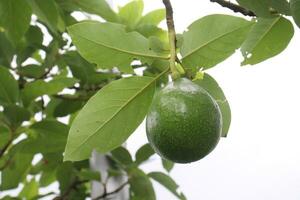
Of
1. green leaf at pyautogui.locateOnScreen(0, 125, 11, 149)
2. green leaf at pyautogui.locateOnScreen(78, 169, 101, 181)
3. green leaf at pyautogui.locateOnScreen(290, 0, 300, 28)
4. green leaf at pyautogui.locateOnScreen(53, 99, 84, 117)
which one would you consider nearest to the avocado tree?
green leaf at pyautogui.locateOnScreen(290, 0, 300, 28)

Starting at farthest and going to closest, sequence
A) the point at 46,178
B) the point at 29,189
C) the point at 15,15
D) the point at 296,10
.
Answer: the point at 29,189 < the point at 46,178 < the point at 15,15 < the point at 296,10

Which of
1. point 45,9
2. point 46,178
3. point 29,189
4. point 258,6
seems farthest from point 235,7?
point 29,189

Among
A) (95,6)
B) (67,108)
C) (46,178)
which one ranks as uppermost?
(95,6)

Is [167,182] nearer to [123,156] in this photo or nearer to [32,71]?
[123,156]

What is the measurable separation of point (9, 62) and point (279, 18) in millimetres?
721

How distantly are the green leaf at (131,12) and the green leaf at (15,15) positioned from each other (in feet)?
1.31

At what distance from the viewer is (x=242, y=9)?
64 centimetres

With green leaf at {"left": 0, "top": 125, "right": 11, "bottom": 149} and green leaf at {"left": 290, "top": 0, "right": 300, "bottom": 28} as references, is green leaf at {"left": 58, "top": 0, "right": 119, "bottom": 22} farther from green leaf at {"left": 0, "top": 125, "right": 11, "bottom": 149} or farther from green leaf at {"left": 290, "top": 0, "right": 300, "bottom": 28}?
green leaf at {"left": 290, "top": 0, "right": 300, "bottom": 28}

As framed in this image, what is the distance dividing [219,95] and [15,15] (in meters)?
0.42

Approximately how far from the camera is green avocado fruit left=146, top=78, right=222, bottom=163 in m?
0.54

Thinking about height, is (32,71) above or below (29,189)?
above

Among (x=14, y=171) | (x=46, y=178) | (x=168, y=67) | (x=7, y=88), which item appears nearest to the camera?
(x=168, y=67)

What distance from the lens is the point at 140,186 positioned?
130cm

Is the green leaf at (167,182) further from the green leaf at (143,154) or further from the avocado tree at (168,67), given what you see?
the avocado tree at (168,67)
